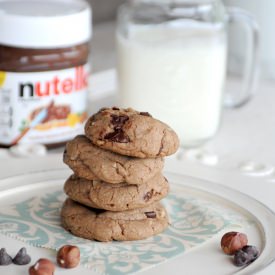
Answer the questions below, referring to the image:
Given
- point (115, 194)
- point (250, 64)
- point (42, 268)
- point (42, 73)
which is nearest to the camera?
point (42, 268)

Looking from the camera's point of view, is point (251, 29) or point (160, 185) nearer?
point (160, 185)

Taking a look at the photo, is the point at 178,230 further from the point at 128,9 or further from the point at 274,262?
the point at 128,9


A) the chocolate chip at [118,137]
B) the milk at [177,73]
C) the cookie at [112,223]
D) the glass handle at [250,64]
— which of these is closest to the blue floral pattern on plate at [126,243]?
the cookie at [112,223]

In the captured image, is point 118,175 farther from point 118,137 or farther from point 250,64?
point 250,64

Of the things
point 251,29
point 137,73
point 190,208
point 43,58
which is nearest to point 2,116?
point 43,58

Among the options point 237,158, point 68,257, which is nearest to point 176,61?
point 237,158

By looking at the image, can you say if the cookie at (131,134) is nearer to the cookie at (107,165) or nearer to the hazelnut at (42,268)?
the cookie at (107,165)
